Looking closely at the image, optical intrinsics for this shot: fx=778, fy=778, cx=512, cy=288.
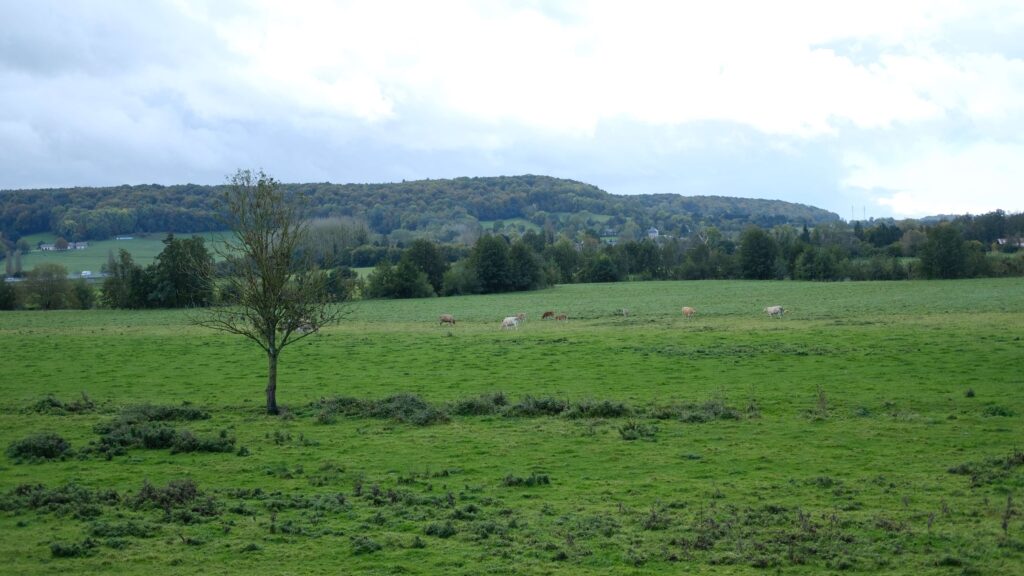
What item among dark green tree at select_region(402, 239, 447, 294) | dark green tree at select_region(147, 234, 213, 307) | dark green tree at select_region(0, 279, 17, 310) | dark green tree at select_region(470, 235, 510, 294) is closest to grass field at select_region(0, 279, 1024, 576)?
dark green tree at select_region(147, 234, 213, 307)

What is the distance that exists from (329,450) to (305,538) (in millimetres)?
6520

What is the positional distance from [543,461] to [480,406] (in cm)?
631

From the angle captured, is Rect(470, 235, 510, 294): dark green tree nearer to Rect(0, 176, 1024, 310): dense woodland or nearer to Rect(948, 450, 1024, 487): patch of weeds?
Rect(0, 176, 1024, 310): dense woodland

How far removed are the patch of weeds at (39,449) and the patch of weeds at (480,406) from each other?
10.2 meters

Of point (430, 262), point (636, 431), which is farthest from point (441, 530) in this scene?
point (430, 262)

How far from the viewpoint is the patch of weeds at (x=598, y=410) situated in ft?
73.2

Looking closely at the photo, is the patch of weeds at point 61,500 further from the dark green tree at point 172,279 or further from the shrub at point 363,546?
the dark green tree at point 172,279

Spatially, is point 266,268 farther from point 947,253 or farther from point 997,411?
point 947,253

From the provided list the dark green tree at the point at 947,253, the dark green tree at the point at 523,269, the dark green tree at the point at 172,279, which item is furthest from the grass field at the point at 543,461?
the dark green tree at the point at 947,253

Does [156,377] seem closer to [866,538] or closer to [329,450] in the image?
[329,450]

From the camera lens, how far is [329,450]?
18.8 meters

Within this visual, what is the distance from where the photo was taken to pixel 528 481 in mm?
15508

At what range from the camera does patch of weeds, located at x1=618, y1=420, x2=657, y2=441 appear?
19.4 meters

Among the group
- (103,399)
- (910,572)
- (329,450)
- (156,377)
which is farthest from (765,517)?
(156,377)
